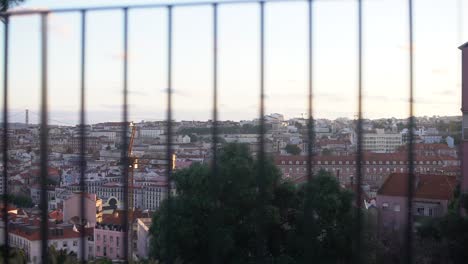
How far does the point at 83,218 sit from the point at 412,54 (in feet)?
4.56

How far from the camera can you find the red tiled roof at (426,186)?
3.34 m

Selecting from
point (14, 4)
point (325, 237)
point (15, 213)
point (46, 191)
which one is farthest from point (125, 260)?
point (325, 237)

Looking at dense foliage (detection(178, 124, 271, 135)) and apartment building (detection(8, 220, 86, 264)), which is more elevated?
dense foliage (detection(178, 124, 271, 135))

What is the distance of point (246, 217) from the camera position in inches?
172

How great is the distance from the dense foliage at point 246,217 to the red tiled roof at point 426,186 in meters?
0.30

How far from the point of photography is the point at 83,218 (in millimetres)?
2133

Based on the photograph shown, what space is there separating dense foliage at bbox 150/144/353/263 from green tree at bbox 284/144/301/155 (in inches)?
6.2

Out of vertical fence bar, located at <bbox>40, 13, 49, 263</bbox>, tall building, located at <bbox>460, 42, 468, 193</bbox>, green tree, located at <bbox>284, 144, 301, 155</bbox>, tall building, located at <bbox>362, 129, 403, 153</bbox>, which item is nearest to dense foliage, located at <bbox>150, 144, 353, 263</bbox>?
green tree, located at <bbox>284, 144, 301, 155</bbox>

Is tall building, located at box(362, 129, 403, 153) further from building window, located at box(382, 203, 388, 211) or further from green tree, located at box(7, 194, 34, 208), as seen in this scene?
green tree, located at box(7, 194, 34, 208)

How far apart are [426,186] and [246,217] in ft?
5.30

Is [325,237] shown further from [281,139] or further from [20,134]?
[20,134]

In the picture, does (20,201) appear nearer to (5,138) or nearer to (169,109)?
(5,138)

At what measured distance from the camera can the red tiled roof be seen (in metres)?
3.34

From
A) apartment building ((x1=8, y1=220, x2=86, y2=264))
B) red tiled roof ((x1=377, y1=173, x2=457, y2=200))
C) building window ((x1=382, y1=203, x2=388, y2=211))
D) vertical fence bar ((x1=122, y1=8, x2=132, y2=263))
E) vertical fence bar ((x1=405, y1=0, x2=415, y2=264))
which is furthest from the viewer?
building window ((x1=382, y1=203, x2=388, y2=211))
